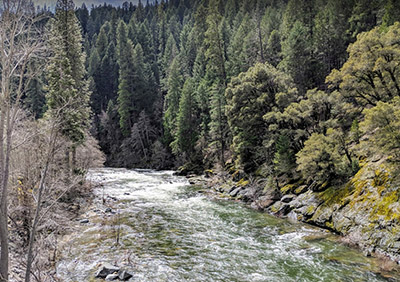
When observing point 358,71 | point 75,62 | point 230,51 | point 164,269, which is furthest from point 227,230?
point 230,51

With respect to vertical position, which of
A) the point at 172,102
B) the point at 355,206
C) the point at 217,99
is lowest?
the point at 355,206

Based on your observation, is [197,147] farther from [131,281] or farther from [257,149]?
[131,281]

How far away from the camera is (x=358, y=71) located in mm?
17984

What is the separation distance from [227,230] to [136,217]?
6140 mm

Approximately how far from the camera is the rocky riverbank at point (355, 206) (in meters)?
11.4

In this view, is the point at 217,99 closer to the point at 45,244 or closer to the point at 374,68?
the point at 374,68

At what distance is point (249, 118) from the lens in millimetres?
27016

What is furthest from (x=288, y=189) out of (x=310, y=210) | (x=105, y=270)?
(x=105, y=270)

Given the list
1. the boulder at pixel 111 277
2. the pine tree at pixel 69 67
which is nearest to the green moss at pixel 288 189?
the boulder at pixel 111 277

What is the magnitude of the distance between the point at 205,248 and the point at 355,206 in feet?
27.2

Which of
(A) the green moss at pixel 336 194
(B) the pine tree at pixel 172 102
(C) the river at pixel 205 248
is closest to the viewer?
(C) the river at pixel 205 248

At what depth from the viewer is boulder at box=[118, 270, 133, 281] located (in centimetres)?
931

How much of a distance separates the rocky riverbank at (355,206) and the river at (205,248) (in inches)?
33.4

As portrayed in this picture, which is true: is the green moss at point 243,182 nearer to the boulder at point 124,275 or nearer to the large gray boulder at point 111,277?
the boulder at point 124,275
